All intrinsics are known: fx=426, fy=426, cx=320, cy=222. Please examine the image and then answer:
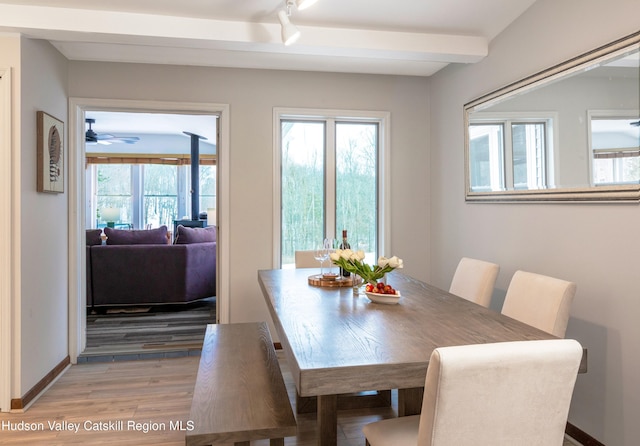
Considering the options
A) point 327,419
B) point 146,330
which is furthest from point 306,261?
point 146,330

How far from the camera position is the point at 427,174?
4.06m

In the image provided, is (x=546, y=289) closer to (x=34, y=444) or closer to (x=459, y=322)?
(x=459, y=322)

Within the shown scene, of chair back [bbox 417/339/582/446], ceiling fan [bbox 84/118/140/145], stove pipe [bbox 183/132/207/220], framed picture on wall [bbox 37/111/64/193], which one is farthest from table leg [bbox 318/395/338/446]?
stove pipe [bbox 183/132/207/220]

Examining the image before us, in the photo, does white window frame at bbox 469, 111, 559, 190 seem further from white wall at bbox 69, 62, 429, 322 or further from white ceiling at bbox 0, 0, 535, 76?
white wall at bbox 69, 62, 429, 322

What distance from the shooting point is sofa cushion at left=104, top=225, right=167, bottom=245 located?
5023mm

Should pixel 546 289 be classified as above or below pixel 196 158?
below

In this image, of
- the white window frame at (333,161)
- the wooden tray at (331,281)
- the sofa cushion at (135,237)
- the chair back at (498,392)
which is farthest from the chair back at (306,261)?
the sofa cushion at (135,237)

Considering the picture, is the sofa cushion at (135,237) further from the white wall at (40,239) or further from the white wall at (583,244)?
the white wall at (583,244)

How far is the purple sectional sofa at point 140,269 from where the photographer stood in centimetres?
480

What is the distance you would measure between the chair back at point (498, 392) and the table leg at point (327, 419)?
2.91 ft

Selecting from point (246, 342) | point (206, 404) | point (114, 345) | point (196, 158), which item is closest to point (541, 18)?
point (246, 342)

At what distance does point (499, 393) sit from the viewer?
1.08 m

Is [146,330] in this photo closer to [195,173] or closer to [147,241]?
[147,241]

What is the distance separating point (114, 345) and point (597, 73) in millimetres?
4005
